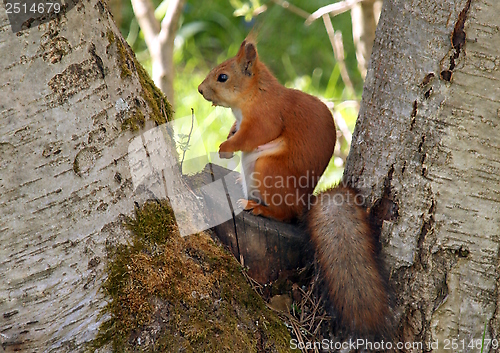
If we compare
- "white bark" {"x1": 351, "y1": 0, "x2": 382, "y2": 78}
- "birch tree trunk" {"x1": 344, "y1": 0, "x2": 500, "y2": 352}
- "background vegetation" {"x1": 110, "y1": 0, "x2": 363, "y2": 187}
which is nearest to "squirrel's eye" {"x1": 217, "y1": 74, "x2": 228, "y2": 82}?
"birch tree trunk" {"x1": 344, "y1": 0, "x2": 500, "y2": 352}

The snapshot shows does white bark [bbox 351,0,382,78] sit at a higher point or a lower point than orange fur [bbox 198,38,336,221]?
higher

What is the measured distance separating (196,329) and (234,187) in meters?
0.77

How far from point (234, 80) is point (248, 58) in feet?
0.32

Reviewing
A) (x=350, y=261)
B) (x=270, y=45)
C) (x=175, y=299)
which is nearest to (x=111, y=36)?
(x=175, y=299)

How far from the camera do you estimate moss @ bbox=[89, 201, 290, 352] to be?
115cm

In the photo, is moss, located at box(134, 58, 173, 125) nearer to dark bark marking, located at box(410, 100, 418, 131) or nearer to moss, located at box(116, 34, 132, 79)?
moss, located at box(116, 34, 132, 79)

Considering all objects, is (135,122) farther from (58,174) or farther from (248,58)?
(248,58)

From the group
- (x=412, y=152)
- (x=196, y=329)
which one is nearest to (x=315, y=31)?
(x=412, y=152)

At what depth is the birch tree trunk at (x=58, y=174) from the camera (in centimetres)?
100

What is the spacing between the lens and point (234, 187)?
6.24 feet

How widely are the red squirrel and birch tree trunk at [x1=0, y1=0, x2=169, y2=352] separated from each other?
0.62 meters

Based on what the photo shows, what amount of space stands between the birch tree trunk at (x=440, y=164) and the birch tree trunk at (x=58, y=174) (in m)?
0.71

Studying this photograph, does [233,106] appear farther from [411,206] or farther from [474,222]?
[474,222]

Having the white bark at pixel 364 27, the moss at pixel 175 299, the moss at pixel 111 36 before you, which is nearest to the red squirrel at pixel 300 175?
the moss at pixel 175 299
